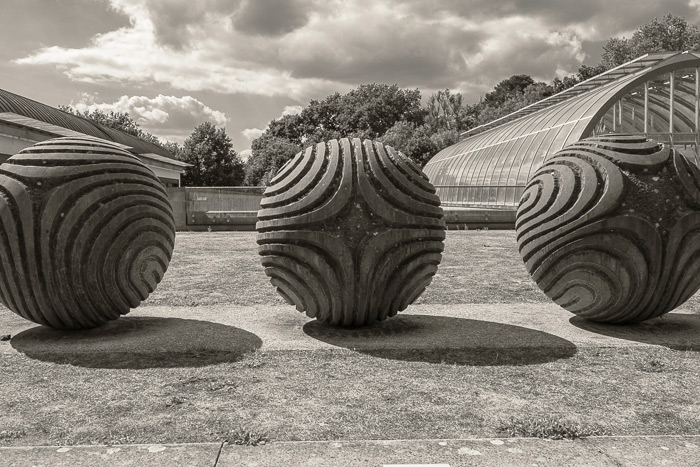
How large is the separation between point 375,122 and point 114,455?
66300 millimetres

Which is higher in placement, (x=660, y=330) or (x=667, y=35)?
(x=667, y=35)

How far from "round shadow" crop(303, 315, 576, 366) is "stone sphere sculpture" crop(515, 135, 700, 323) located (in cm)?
80

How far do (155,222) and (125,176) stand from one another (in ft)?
1.83

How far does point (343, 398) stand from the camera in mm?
4234

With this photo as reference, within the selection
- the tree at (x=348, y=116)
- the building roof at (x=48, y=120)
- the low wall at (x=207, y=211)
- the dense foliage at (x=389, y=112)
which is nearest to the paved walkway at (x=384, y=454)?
the low wall at (x=207, y=211)

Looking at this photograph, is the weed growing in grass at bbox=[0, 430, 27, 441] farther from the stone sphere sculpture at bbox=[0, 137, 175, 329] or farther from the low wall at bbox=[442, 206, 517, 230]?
the low wall at bbox=[442, 206, 517, 230]

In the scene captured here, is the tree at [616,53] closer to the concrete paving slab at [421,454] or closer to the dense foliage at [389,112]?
the dense foliage at [389,112]

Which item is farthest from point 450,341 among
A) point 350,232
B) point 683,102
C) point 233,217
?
point 683,102

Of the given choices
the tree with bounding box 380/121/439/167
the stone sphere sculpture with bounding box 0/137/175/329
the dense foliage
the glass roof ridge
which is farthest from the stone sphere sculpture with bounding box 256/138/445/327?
the dense foliage

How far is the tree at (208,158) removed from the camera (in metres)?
59.3

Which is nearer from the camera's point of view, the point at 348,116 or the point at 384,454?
the point at 384,454

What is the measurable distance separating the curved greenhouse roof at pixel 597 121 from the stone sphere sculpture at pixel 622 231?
18.5 metres

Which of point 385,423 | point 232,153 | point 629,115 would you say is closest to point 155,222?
point 385,423

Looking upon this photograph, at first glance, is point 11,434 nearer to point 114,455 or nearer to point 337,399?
point 114,455
